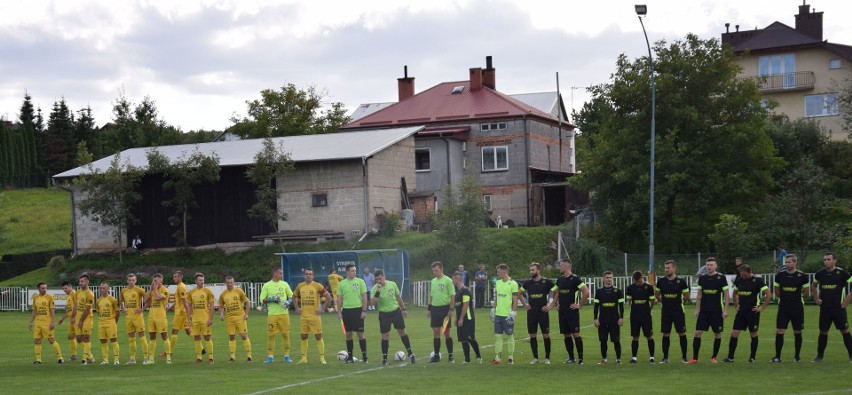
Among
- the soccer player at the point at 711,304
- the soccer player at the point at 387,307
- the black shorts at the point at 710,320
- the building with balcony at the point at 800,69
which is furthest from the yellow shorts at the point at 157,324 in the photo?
the building with balcony at the point at 800,69

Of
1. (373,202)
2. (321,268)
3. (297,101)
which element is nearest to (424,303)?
(321,268)

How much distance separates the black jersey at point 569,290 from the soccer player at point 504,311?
1007 millimetres

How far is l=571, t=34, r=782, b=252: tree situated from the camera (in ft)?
167

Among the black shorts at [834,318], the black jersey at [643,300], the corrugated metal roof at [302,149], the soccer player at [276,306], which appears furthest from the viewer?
the corrugated metal roof at [302,149]

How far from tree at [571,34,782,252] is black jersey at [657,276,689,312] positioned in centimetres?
2932

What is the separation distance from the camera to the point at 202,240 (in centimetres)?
5872

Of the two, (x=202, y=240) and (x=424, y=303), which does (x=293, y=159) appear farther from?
Result: (x=424, y=303)

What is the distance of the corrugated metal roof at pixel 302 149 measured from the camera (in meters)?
56.2

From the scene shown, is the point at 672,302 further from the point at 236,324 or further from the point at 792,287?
the point at 236,324

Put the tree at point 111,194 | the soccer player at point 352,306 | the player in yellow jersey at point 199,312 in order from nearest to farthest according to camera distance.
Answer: the soccer player at point 352,306
the player in yellow jersey at point 199,312
the tree at point 111,194

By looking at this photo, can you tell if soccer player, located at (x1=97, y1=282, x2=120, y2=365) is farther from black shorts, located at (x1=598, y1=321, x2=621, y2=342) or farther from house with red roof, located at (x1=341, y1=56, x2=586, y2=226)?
house with red roof, located at (x1=341, y1=56, x2=586, y2=226)

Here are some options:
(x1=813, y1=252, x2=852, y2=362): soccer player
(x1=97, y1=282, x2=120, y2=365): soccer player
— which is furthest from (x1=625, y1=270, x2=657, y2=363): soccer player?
(x1=97, y1=282, x2=120, y2=365): soccer player

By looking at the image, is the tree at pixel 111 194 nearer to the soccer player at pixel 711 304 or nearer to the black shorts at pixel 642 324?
the black shorts at pixel 642 324

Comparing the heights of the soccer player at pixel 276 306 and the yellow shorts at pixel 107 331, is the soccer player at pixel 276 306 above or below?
above
